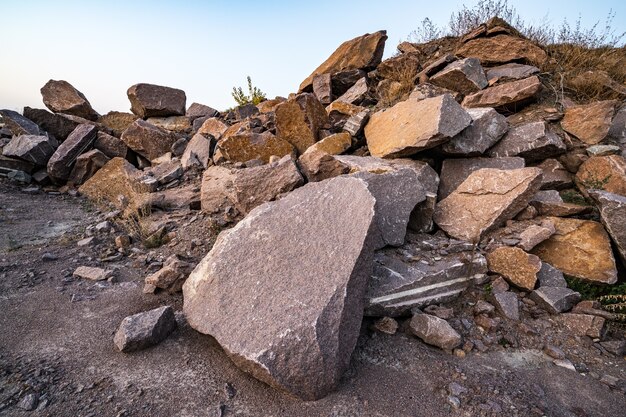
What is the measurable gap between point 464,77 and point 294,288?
456cm

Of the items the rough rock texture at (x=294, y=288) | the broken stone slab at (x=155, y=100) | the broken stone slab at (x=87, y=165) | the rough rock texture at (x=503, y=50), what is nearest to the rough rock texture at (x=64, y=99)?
the broken stone slab at (x=155, y=100)

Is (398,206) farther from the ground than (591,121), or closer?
closer

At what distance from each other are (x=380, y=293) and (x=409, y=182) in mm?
1191

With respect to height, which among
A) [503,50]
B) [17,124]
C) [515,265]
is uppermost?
[503,50]

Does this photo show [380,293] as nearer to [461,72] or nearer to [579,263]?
[579,263]

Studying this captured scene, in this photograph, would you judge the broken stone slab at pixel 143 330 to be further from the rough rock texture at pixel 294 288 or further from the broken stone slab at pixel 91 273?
the broken stone slab at pixel 91 273

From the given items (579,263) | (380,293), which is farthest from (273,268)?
(579,263)

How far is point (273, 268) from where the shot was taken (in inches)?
83.4

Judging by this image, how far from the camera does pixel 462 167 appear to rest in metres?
3.65

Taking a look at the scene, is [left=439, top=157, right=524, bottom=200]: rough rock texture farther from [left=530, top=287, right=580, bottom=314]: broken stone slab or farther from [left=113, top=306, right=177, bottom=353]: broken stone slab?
[left=113, top=306, right=177, bottom=353]: broken stone slab

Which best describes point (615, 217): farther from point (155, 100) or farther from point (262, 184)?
point (155, 100)

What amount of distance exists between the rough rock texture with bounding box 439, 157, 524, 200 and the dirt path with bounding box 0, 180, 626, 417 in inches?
73.7

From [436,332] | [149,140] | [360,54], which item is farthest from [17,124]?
[436,332]

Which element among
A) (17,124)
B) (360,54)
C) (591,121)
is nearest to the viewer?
(591,121)
